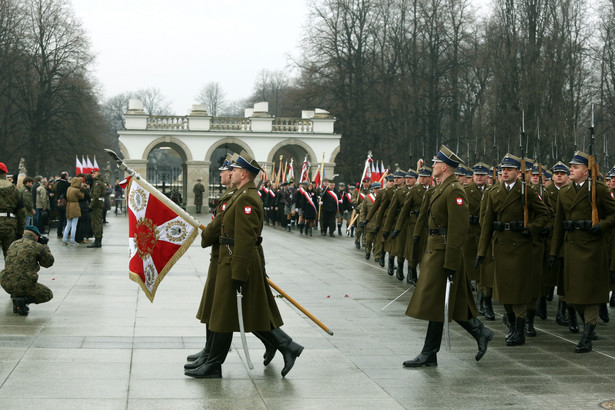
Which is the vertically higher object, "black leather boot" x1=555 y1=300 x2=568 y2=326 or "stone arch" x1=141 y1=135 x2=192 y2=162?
"stone arch" x1=141 y1=135 x2=192 y2=162

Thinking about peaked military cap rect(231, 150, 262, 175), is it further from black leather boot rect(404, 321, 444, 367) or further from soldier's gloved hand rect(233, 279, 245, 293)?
black leather boot rect(404, 321, 444, 367)

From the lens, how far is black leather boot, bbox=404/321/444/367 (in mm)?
8656

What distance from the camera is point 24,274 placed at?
11375mm

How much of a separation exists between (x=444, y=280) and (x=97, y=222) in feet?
51.5

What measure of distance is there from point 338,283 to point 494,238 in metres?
5.64

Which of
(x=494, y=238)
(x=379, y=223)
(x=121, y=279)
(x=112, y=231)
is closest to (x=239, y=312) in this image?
(x=494, y=238)

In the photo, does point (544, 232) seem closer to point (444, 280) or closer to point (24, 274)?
point (444, 280)

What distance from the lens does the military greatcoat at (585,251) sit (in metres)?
9.99


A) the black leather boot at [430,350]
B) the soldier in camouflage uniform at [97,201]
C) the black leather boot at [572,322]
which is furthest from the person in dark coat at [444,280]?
the soldier in camouflage uniform at [97,201]

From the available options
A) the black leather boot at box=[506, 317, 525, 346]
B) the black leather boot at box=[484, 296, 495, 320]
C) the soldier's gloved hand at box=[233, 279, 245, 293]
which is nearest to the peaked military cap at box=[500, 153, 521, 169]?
the black leather boot at box=[506, 317, 525, 346]

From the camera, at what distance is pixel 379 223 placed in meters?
18.1

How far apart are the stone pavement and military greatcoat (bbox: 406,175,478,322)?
53 centimetres

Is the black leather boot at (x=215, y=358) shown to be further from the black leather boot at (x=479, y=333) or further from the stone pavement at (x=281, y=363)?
the black leather boot at (x=479, y=333)

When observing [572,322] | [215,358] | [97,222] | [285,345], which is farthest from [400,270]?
[97,222]
